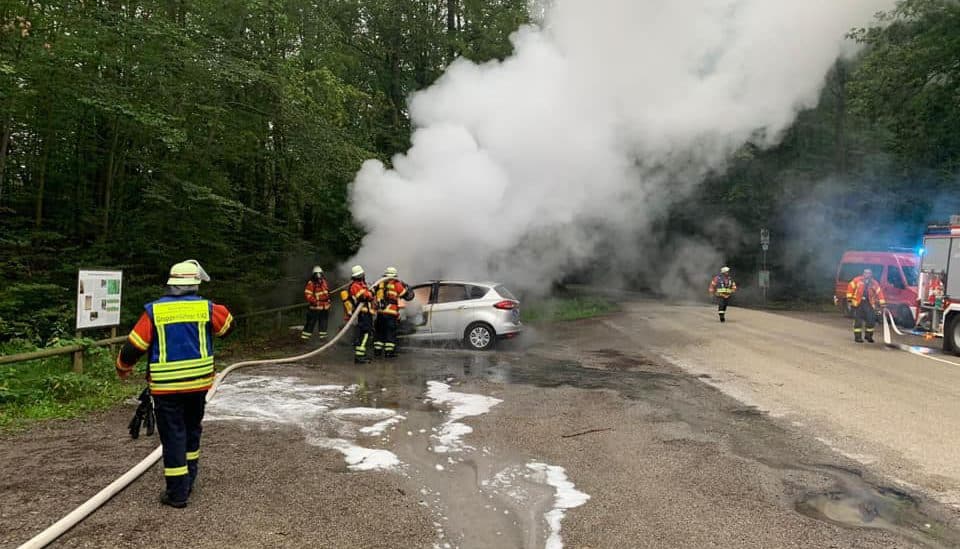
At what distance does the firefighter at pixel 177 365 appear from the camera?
14.9ft

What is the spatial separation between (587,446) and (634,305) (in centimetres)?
1999

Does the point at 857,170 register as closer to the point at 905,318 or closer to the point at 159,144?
the point at 905,318

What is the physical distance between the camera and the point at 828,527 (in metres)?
4.29

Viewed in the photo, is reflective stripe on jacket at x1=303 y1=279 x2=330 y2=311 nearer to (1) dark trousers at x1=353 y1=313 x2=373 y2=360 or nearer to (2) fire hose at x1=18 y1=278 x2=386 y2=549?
(1) dark trousers at x1=353 y1=313 x2=373 y2=360

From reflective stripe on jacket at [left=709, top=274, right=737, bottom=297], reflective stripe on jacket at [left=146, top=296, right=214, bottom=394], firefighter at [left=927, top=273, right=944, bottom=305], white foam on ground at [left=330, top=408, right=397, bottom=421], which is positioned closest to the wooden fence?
white foam on ground at [left=330, top=408, right=397, bottom=421]

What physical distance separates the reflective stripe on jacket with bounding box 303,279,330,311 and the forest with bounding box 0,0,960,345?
2009mm

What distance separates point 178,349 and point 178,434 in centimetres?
60

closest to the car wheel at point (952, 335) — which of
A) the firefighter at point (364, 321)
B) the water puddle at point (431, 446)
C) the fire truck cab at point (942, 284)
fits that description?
the fire truck cab at point (942, 284)

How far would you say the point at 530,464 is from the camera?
5.60m

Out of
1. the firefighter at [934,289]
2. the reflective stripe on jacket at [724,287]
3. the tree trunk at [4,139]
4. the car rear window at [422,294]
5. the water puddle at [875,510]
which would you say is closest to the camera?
the water puddle at [875,510]

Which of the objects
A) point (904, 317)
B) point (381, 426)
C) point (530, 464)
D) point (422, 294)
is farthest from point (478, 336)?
point (904, 317)

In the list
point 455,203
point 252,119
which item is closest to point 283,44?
point 252,119

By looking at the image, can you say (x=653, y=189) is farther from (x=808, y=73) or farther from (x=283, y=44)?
(x=283, y=44)

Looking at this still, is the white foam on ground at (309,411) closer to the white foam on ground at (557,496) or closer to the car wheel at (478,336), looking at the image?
the white foam on ground at (557,496)
